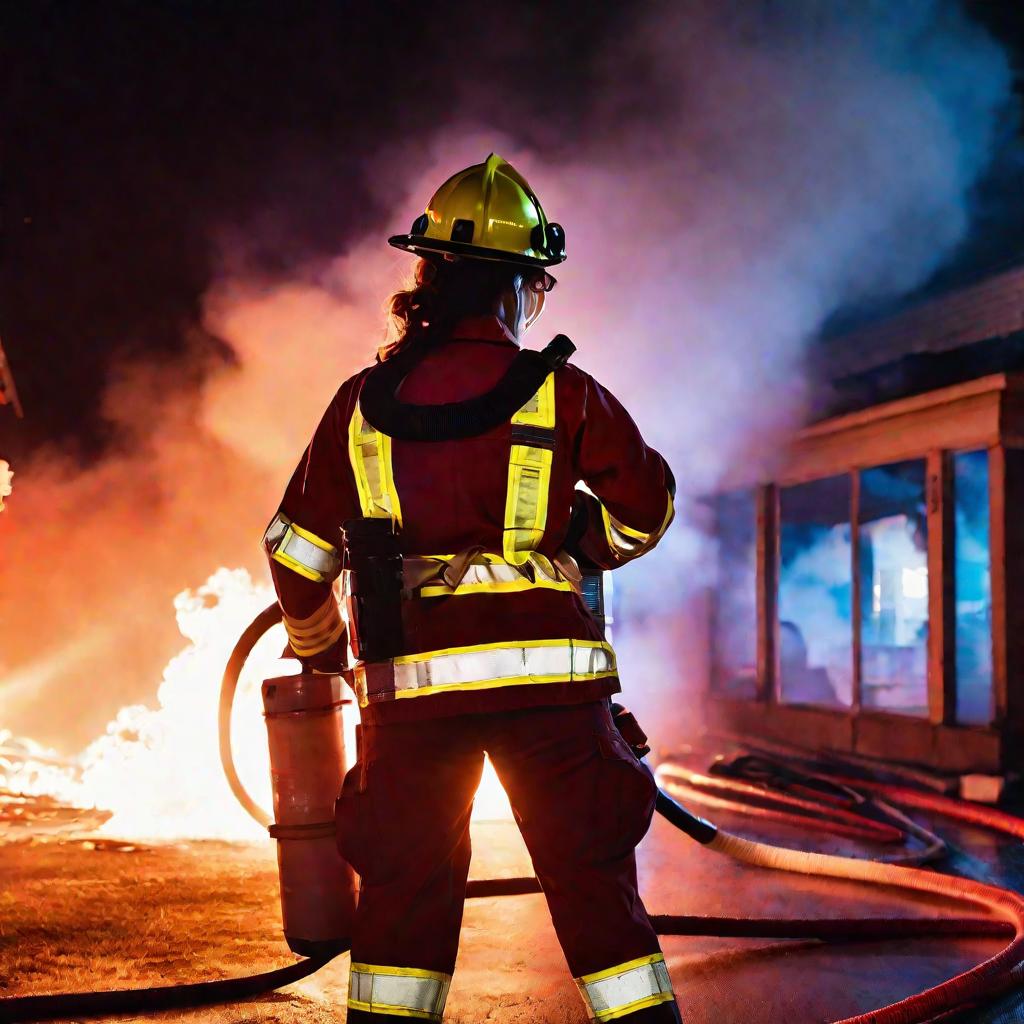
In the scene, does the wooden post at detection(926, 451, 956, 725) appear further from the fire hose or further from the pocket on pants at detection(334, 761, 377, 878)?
the pocket on pants at detection(334, 761, 377, 878)

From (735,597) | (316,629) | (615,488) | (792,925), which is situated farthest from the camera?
(735,597)

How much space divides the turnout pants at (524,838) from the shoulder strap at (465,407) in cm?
64

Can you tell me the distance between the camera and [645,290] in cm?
891

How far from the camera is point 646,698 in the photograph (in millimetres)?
11258

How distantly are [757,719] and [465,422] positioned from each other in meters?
8.21

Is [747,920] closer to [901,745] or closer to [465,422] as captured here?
[465,422]

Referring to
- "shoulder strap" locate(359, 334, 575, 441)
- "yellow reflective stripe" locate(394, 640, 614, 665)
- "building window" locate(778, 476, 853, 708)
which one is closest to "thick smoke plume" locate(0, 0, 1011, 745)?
"building window" locate(778, 476, 853, 708)

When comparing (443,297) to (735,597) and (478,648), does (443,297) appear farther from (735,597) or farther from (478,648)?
(735,597)

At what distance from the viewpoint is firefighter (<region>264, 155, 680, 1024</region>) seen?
2.25m

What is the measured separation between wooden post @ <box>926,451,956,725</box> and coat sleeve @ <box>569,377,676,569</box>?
5.81 meters

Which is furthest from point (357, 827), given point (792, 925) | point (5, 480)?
point (5, 480)

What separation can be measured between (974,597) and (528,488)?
8958mm

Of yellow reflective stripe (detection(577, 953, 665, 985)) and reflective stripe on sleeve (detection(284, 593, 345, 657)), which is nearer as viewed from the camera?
yellow reflective stripe (detection(577, 953, 665, 985))

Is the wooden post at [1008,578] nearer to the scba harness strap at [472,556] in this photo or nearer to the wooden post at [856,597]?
the wooden post at [856,597]
